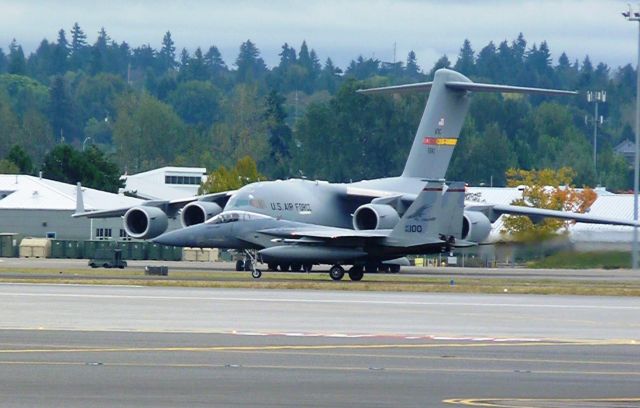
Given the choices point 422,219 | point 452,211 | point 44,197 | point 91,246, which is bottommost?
point 91,246

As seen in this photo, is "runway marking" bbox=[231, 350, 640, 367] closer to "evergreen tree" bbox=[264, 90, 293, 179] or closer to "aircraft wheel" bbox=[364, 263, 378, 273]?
"aircraft wheel" bbox=[364, 263, 378, 273]

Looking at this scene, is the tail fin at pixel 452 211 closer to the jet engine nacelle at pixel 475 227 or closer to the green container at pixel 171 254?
the jet engine nacelle at pixel 475 227

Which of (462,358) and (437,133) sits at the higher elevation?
(437,133)

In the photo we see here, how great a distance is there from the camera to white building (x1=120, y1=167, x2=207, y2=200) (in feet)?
397

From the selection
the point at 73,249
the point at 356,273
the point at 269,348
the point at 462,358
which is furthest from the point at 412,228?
the point at 73,249

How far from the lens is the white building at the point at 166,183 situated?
120875 millimetres

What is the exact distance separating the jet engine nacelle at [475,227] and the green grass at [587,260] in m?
2.26

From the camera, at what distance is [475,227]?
176 ft

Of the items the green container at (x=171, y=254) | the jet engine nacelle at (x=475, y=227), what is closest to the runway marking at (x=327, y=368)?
the jet engine nacelle at (x=475, y=227)

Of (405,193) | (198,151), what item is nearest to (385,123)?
(198,151)

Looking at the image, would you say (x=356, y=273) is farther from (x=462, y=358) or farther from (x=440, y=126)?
(x=462, y=358)

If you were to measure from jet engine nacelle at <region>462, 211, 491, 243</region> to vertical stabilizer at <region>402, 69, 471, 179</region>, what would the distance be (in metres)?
5.33

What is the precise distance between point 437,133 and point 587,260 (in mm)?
9265

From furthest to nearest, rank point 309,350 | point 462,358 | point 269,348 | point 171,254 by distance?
point 171,254, point 269,348, point 309,350, point 462,358
